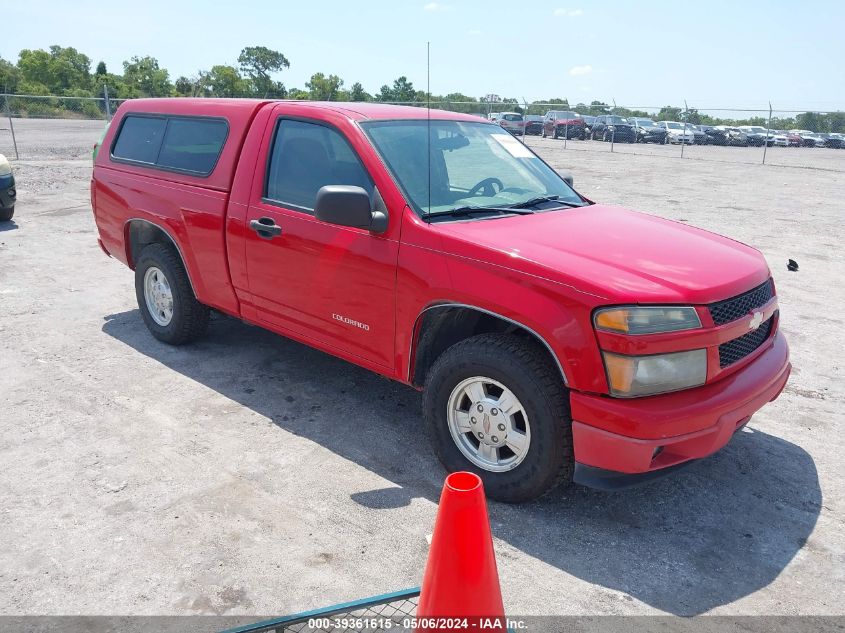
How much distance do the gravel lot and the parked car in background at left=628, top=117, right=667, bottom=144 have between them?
101 feet

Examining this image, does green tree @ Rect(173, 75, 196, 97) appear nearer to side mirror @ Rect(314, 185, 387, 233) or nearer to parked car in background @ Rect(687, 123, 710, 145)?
side mirror @ Rect(314, 185, 387, 233)

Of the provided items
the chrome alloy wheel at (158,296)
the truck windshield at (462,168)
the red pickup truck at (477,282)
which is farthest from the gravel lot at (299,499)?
the truck windshield at (462,168)

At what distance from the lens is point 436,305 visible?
3623 millimetres

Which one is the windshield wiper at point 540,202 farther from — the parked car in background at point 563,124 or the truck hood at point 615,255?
the parked car in background at point 563,124

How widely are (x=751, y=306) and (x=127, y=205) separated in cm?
461

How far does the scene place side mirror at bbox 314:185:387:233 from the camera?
12.0ft

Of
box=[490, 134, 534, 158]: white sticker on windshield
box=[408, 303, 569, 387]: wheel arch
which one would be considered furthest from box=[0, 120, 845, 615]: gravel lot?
box=[490, 134, 534, 158]: white sticker on windshield

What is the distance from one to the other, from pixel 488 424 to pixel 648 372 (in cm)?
86

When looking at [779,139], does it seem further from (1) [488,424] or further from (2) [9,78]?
(2) [9,78]

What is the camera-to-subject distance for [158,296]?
18.7 ft

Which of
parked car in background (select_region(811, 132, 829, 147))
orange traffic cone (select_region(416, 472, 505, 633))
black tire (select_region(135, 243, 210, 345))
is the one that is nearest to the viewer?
orange traffic cone (select_region(416, 472, 505, 633))

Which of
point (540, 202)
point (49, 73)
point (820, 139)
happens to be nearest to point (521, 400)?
point (540, 202)

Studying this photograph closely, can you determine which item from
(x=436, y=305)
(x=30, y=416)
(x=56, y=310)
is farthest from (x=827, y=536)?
(x=56, y=310)

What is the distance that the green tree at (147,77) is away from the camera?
210ft
